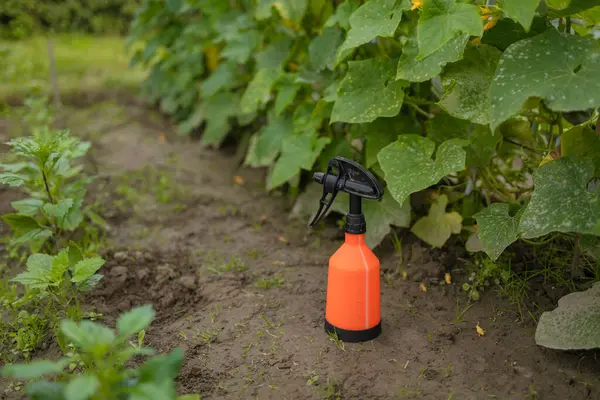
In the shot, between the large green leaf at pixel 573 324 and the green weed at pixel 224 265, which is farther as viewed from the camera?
the green weed at pixel 224 265

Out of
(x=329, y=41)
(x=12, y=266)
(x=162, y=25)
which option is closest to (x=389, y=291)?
(x=329, y=41)

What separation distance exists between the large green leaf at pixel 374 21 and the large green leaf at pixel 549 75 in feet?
1.48

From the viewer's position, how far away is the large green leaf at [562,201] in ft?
5.13

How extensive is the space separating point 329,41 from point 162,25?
2365mm

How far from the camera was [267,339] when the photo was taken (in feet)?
6.18

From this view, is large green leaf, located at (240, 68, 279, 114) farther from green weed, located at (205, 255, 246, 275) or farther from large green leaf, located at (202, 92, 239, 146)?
green weed, located at (205, 255, 246, 275)

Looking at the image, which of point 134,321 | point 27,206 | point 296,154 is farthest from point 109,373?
point 296,154

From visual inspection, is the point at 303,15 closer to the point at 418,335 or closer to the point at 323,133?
the point at 323,133

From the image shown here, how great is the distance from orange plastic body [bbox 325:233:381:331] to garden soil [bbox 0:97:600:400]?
84 millimetres

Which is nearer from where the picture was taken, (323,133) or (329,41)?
(329,41)

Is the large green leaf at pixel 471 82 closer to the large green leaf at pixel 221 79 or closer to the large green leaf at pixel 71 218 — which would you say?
the large green leaf at pixel 71 218

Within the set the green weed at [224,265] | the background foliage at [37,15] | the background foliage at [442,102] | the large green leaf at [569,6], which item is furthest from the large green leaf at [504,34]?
the background foliage at [37,15]

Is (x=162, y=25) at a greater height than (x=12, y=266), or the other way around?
(x=162, y=25)

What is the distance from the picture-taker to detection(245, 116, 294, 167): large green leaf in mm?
2965
